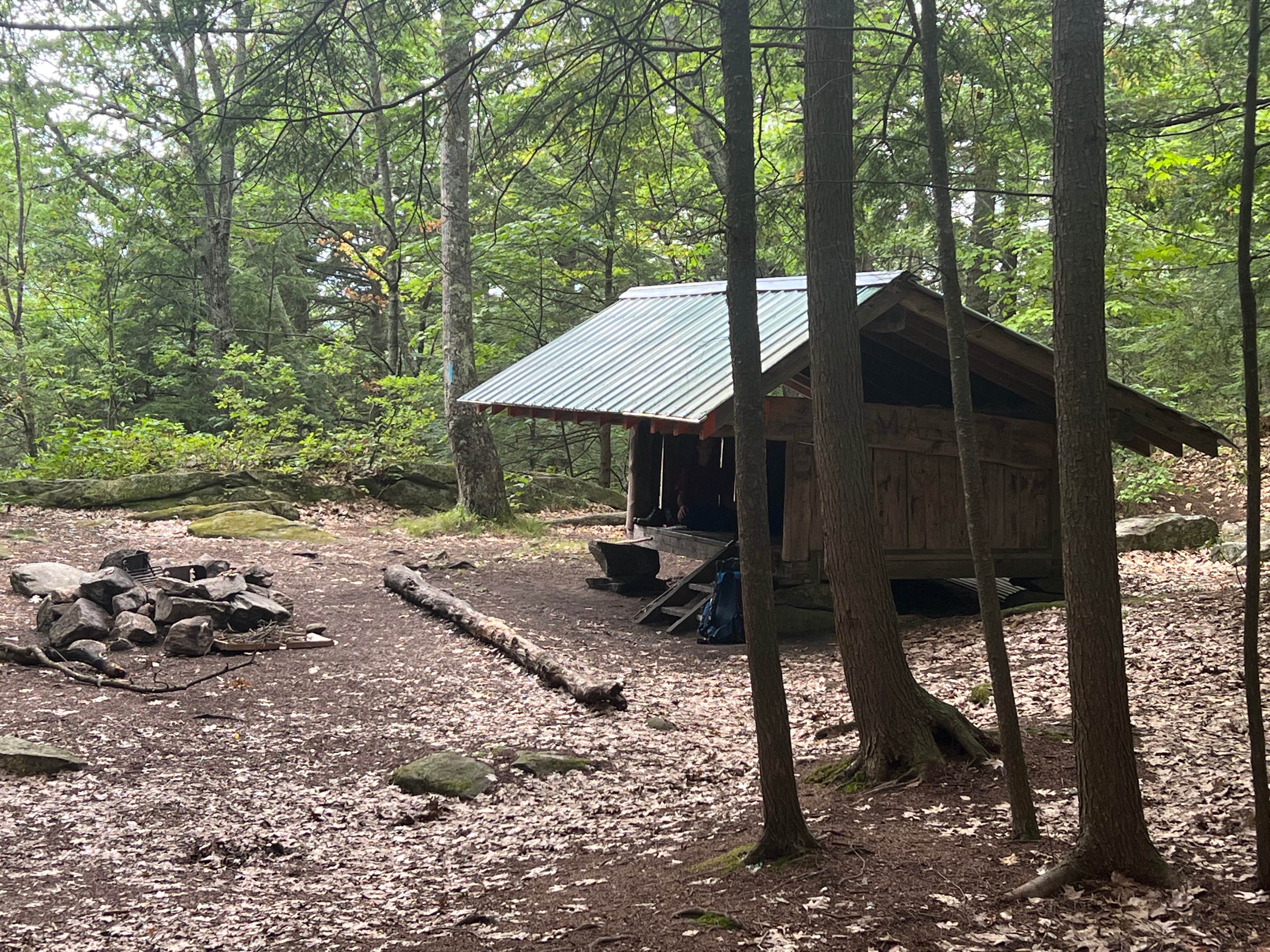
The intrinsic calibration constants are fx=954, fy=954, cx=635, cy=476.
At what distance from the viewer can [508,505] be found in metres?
16.5

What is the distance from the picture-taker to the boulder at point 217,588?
29.0ft

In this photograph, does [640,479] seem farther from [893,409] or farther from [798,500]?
[893,409]

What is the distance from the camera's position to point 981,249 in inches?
650

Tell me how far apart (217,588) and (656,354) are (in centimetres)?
497

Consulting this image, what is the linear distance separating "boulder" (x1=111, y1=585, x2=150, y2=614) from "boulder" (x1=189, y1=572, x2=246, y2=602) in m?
0.40

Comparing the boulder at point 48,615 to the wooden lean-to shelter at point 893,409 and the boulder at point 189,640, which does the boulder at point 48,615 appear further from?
the wooden lean-to shelter at point 893,409

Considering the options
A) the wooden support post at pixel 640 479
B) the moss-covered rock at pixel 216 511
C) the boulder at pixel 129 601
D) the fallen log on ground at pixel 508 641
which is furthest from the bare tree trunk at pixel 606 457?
the boulder at pixel 129 601

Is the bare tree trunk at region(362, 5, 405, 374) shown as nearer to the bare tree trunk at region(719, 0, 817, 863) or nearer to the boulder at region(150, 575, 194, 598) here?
the boulder at region(150, 575, 194, 598)

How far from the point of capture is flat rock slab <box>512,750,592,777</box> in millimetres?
5918

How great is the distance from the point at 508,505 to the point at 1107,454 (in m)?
13.6

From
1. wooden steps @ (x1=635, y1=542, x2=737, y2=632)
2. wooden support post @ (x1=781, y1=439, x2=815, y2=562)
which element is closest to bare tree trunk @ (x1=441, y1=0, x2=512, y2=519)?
wooden steps @ (x1=635, y1=542, x2=737, y2=632)

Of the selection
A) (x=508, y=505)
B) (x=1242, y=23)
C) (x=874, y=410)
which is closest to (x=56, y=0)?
(x=874, y=410)

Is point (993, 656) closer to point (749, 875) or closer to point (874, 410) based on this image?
point (749, 875)

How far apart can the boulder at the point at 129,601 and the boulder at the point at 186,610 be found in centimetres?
15
